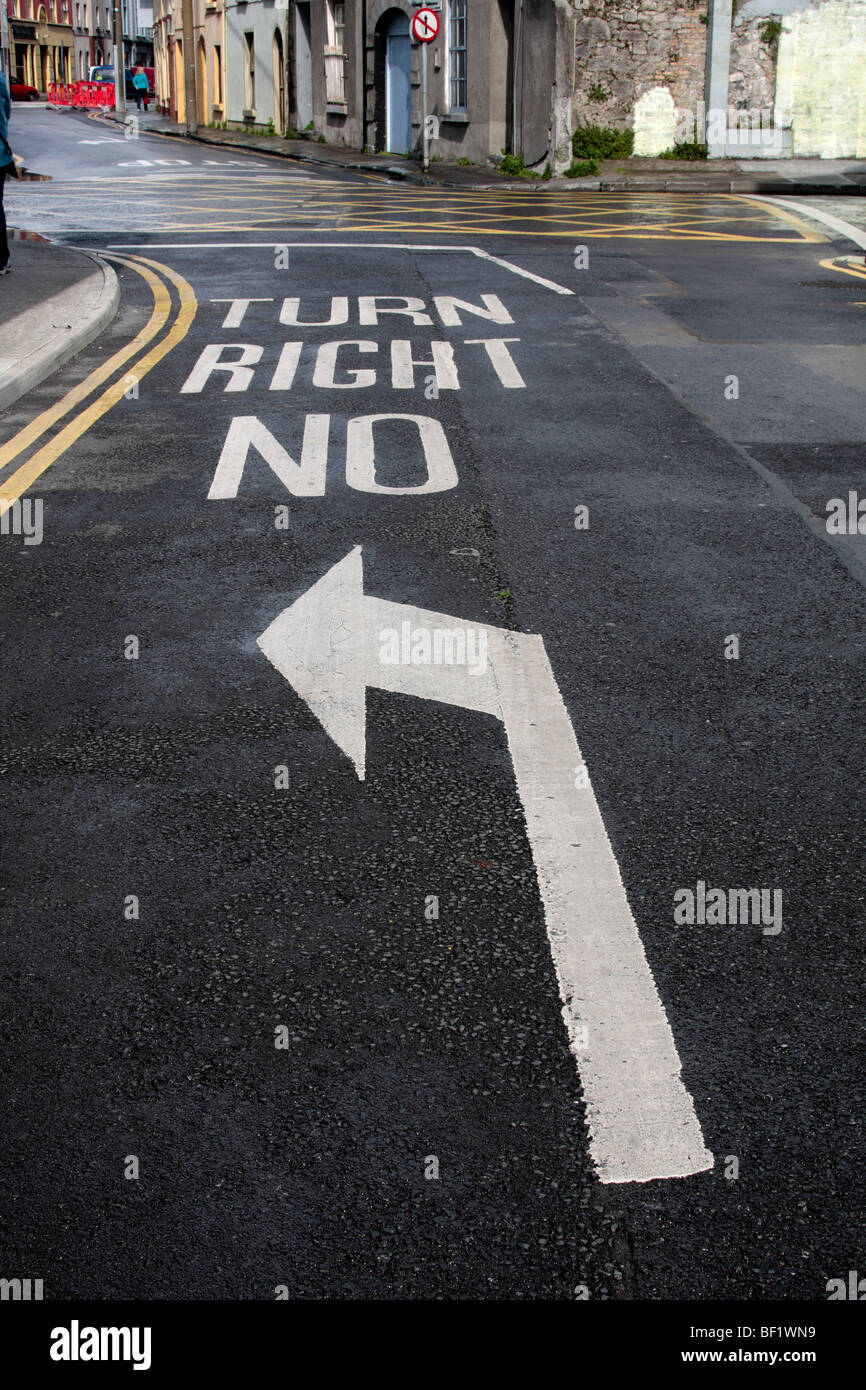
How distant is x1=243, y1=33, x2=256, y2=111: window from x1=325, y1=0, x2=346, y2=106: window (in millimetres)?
9261

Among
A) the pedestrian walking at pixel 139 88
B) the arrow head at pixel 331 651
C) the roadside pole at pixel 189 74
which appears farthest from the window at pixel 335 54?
the pedestrian walking at pixel 139 88

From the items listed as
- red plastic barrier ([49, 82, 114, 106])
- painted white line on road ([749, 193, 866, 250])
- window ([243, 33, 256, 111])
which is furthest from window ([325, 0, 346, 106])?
red plastic barrier ([49, 82, 114, 106])

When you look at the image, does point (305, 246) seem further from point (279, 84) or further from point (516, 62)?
point (279, 84)

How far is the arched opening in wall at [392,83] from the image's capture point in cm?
3703

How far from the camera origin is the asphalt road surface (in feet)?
9.24

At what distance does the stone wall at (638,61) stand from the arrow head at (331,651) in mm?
26703

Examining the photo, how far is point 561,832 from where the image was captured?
13.9 feet

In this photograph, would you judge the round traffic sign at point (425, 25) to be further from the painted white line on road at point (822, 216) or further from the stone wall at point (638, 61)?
the painted white line on road at point (822, 216)

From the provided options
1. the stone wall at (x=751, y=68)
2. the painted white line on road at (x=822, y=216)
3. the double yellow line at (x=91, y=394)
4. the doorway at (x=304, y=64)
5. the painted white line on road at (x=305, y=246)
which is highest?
the doorway at (x=304, y=64)

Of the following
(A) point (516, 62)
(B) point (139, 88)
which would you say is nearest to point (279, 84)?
(A) point (516, 62)

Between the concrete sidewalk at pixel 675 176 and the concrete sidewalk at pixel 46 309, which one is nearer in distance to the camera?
the concrete sidewalk at pixel 46 309

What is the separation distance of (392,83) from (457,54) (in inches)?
223

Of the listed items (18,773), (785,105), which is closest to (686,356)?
(18,773)

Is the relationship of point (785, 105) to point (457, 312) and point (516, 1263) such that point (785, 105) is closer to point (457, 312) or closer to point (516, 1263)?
point (457, 312)
